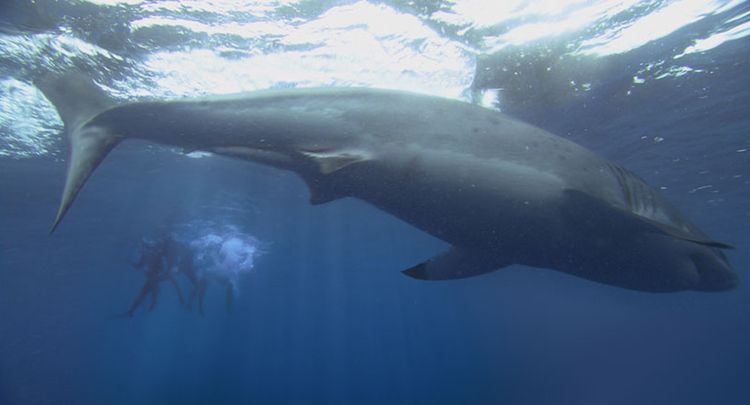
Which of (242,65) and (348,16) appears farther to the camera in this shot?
(242,65)

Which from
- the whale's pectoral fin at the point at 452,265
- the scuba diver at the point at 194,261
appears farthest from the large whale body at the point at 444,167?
the scuba diver at the point at 194,261

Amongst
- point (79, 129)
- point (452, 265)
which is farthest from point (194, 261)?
point (452, 265)

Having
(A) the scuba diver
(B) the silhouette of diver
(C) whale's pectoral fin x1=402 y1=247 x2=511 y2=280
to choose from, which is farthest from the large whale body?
(B) the silhouette of diver

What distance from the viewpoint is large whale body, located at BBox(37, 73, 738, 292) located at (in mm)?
3447

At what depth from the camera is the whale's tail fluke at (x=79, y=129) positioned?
12.1 feet

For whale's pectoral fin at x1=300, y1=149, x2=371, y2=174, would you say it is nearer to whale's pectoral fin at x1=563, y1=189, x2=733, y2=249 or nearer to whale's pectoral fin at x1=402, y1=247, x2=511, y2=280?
whale's pectoral fin at x1=402, y1=247, x2=511, y2=280

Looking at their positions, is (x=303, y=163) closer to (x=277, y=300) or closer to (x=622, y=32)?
(x=622, y=32)

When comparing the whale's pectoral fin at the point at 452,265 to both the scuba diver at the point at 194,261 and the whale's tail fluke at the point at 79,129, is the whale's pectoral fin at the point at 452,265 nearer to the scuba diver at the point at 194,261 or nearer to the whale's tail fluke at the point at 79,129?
the whale's tail fluke at the point at 79,129

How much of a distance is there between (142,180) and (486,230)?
20.5 m

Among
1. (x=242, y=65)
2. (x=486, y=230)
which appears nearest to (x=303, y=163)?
(x=486, y=230)

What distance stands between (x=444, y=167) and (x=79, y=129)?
150 inches

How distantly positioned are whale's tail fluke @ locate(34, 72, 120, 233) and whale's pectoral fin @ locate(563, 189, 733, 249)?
419 cm

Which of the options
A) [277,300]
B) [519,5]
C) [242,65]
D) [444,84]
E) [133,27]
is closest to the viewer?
[519,5]

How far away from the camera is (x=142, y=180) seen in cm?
1994
